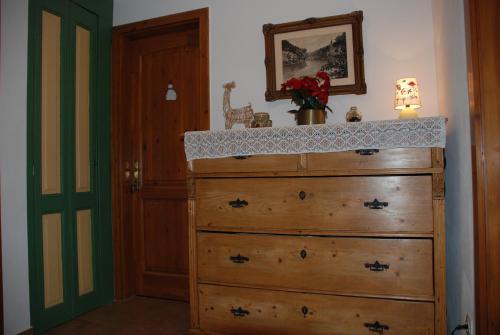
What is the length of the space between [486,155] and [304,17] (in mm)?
1583

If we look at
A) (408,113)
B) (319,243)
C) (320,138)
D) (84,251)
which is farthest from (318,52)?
(84,251)

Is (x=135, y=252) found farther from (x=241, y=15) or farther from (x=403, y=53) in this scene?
(x=403, y=53)

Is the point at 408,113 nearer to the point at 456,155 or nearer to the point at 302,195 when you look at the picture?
the point at 456,155

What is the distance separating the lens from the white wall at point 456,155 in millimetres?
1468

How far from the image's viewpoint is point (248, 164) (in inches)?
73.5

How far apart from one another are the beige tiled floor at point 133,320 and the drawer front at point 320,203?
0.86 meters

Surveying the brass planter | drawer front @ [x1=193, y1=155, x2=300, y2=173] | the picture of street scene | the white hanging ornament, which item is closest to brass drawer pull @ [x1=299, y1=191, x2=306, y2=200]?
drawer front @ [x1=193, y1=155, x2=300, y2=173]

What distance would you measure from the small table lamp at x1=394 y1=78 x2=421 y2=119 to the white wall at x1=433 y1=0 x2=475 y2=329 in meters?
0.15

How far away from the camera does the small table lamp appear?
1.98 meters

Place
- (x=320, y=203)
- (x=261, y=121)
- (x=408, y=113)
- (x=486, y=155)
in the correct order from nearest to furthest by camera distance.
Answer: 1. (x=486, y=155)
2. (x=320, y=203)
3. (x=408, y=113)
4. (x=261, y=121)

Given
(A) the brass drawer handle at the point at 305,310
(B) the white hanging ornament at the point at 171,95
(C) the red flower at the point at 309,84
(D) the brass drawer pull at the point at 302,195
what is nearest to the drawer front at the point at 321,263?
(A) the brass drawer handle at the point at 305,310

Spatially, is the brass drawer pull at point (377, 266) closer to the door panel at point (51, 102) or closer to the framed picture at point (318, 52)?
the framed picture at point (318, 52)

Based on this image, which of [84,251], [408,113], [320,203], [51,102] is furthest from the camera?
[84,251]

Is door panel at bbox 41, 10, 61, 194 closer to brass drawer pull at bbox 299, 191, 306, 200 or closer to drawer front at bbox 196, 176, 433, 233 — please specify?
drawer front at bbox 196, 176, 433, 233
